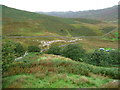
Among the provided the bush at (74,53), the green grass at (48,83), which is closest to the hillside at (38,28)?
the bush at (74,53)

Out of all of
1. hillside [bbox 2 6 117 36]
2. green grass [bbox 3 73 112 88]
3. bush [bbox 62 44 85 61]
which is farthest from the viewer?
hillside [bbox 2 6 117 36]

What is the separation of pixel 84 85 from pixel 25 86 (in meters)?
4.94

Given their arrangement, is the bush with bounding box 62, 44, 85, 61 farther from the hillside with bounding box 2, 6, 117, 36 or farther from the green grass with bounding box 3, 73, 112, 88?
the hillside with bounding box 2, 6, 117, 36

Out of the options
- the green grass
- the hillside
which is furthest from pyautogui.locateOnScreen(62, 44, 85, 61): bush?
the hillside

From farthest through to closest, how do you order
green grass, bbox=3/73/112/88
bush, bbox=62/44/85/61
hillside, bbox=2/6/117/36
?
hillside, bbox=2/6/117/36 < bush, bbox=62/44/85/61 < green grass, bbox=3/73/112/88

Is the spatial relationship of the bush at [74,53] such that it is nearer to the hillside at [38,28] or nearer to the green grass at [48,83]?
the green grass at [48,83]

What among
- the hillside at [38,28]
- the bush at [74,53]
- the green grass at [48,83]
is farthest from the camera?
the hillside at [38,28]

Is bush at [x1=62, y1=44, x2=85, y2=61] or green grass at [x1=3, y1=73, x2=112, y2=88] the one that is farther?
bush at [x1=62, y1=44, x2=85, y2=61]

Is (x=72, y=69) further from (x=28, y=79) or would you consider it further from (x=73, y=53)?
(x=73, y=53)

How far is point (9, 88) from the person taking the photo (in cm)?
1008

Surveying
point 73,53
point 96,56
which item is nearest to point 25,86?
point 73,53

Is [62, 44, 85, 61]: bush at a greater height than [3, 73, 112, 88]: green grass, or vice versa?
[3, 73, 112, 88]: green grass

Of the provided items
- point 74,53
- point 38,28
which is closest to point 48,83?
point 74,53

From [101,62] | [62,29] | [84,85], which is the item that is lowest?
[101,62]
